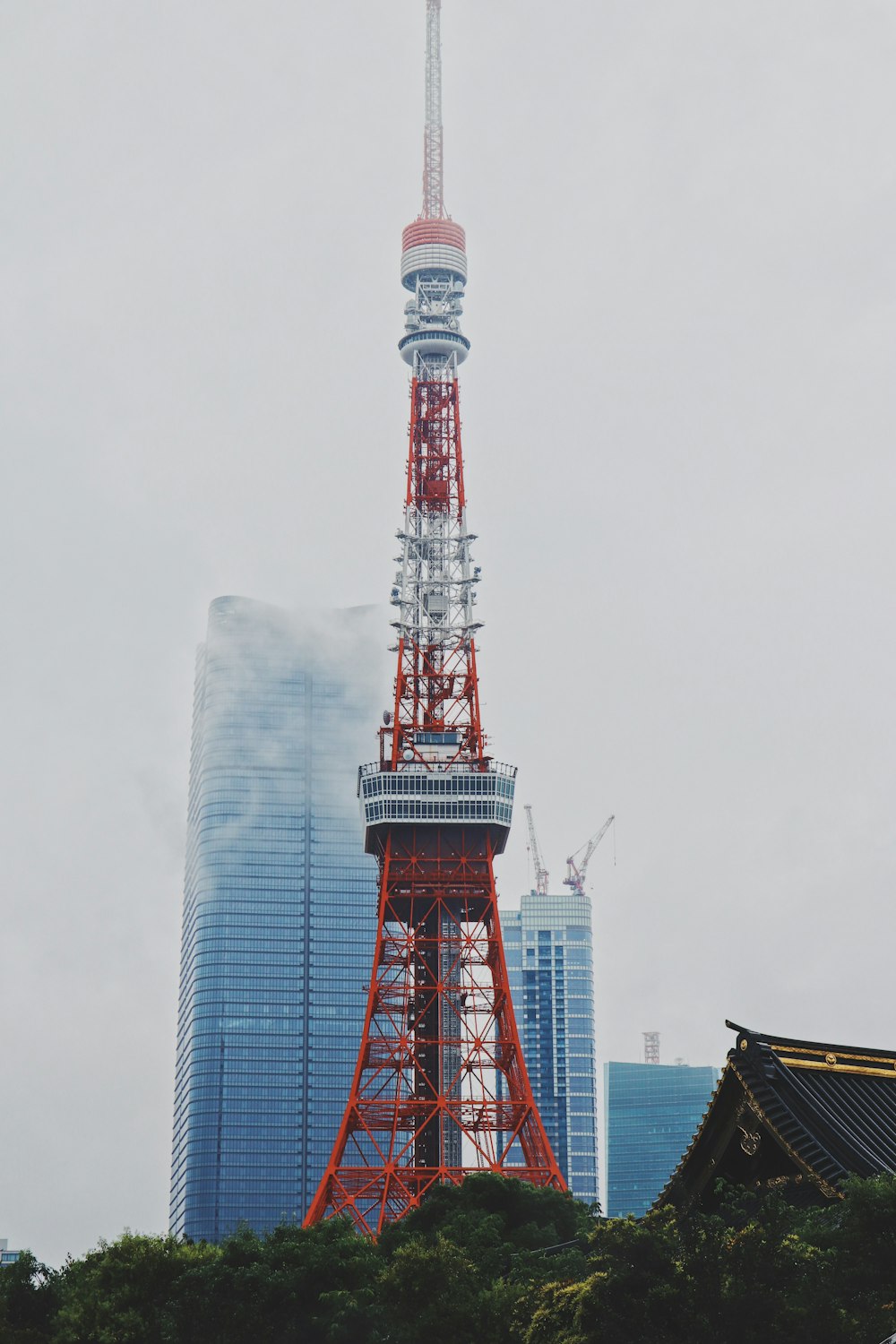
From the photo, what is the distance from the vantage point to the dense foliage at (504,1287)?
32.7 meters

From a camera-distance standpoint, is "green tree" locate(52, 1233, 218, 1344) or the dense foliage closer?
the dense foliage

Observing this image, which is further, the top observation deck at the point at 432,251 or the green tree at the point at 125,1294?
the top observation deck at the point at 432,251

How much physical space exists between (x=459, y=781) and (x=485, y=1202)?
36.5 metres

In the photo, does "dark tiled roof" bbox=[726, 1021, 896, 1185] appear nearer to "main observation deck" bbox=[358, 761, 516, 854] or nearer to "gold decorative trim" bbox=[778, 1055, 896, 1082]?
"gold decorative trim" bbox=[778, 1055, 896, 1082]

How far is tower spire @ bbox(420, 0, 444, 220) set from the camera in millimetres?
132375

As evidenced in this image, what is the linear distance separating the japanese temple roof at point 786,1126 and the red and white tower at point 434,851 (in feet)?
164

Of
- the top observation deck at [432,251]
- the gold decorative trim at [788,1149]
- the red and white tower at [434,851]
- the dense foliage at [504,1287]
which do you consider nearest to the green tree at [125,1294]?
the dense foliage at [504,1287]

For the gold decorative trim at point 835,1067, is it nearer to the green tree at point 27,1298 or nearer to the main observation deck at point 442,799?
the green tree at point 27,1298

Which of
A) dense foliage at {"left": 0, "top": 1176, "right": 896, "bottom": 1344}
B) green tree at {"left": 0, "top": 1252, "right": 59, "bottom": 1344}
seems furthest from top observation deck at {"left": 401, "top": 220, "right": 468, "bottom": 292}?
green tree at {"left": 0, "top": 1252, "right": 59, "bottom": 1344}

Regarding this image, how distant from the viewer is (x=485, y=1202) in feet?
267

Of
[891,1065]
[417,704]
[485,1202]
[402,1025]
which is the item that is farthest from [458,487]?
[891,1065]

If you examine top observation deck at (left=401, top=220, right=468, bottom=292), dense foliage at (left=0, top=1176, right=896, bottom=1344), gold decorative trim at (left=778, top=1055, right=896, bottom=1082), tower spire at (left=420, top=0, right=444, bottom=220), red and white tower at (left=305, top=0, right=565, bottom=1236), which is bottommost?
dense foliage at (left=0, top=1176, right=896, bottom=1344)

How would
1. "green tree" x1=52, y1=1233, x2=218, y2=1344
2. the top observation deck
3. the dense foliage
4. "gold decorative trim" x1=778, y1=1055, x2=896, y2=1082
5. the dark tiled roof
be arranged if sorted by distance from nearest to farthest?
1. the dense foliage
2. the dark tiled roof
3. "gold decorative trim" x1=778, y1=1055, x2=896, y2=1082
4. "green tree" x1=52, y1=1233, x2=218, y2=1344
5. the top observation deck

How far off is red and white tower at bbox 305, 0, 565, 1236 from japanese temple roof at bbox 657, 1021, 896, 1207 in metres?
49.9
